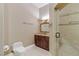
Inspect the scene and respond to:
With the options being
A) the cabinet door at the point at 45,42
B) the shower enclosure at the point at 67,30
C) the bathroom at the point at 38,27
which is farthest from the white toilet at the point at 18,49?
the shower enclosure at the point at 67,30

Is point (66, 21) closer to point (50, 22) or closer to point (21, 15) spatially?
point (50, 22)

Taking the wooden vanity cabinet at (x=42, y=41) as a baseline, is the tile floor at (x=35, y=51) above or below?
below

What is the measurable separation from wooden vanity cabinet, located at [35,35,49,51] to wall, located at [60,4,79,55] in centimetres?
13

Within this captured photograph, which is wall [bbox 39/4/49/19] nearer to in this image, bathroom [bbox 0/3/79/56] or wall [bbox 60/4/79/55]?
bathroom [bbox 0/3/79/56]

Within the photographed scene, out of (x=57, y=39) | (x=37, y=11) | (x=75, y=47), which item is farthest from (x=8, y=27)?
(x=75, y=47)

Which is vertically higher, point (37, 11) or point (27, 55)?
point (37, 11)

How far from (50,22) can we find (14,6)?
313mm

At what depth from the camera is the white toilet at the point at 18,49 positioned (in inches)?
31.9

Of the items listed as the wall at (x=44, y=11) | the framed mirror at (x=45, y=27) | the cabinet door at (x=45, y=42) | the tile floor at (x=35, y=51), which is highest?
the wall at (x=44, y=11)

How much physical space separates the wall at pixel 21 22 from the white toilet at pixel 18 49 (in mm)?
32

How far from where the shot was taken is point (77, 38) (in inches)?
29.6

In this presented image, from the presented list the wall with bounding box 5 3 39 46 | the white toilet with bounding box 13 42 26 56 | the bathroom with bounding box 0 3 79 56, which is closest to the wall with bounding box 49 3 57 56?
the bathroom with bounding box 0 3 79 56

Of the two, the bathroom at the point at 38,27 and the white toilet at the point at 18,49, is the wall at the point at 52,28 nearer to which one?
the bathroom at the point at 38,27

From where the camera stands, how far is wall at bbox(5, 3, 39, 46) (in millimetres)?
799
